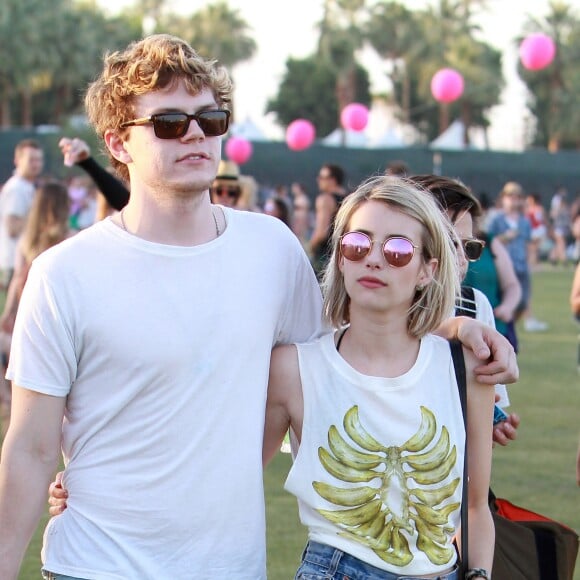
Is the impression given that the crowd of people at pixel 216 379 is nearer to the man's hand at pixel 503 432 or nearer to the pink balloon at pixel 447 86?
the man's hand at pixel 503 432

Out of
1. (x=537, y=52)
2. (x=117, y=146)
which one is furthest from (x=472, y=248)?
(x=537, y=52)

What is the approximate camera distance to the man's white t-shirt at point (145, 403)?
2.85 m

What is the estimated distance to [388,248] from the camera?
3.02 m

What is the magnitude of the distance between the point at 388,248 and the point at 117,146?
0.78 m

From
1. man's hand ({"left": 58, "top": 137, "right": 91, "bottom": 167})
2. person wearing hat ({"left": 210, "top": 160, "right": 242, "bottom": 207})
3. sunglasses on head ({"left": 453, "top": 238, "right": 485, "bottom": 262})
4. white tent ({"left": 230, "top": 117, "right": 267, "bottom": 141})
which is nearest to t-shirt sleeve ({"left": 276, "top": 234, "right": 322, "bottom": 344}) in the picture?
sunglasses on head ({"left": 453, "top": 238, "right": 485, "bottom": 262})

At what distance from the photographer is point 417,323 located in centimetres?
312

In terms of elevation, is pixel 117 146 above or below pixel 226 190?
above

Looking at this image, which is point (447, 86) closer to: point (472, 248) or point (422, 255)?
point (472, 248)

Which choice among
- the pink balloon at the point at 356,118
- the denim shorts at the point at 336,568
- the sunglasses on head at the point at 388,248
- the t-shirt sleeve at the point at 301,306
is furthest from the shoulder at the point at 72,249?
the pink balloon at the point at 356,118

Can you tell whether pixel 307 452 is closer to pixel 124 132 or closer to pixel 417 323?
pixel 417 323

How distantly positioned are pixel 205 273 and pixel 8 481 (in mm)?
702

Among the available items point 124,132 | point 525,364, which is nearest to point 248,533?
point 124,132

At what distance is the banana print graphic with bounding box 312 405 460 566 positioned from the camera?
2.91 metres

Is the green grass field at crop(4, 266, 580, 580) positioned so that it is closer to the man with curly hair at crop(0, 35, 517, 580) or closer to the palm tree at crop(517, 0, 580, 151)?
the man with curly hair at crop(0, 35, 517, 580)
